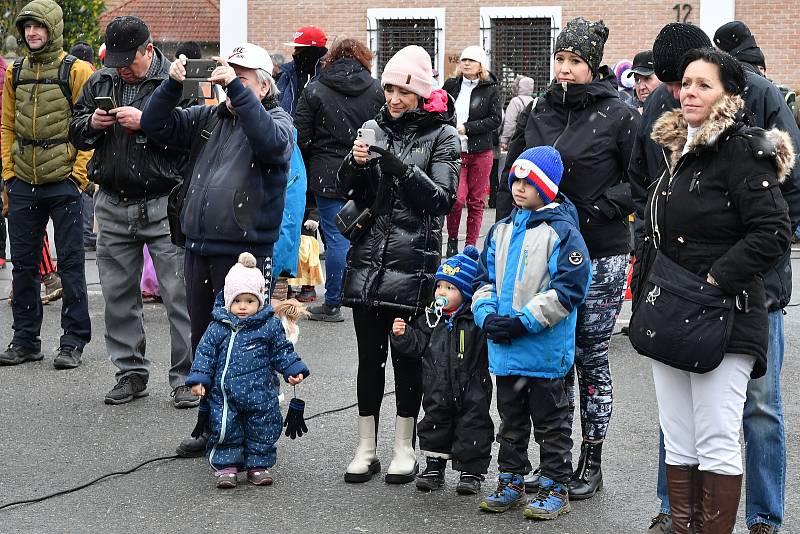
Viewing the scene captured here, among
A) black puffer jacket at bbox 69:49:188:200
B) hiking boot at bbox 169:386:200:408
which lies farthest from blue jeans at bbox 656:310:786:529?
black puffer jacket at bbox 69:49:188:200

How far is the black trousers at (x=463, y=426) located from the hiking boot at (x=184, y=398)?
1.86m

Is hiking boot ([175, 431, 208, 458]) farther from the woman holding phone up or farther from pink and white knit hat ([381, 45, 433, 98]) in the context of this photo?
pink and white knit hat ([381, 45, 433, 98])

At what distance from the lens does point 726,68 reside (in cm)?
440

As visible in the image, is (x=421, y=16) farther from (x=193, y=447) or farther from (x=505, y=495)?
(x=505, y=495)

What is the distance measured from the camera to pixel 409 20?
26062 millimetres

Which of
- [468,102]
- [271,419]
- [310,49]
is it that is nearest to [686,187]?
[271,419]

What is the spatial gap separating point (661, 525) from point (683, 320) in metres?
1.08

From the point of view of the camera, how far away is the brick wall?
24.9m

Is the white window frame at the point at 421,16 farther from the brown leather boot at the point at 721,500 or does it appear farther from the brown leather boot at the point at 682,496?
the brown leather boot at the point at 721,500

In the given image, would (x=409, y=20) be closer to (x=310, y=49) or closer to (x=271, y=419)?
(x=310, y=49)

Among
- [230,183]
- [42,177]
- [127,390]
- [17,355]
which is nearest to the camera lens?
[230,183]

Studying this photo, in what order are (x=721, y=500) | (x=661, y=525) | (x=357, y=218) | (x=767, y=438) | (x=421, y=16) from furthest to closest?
(x=421, y=16) < (x=357, y=218) < (x=661, y=525) < (x=767, y=438) < (x=721, y=500)

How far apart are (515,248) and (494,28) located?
21243 mm

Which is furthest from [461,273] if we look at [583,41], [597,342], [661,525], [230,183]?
[661,525]
